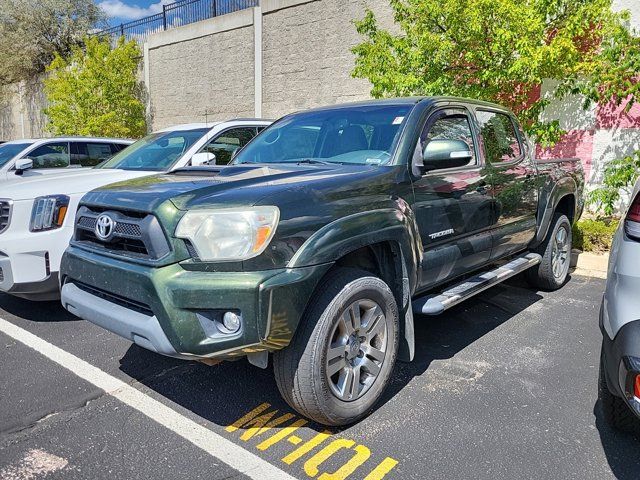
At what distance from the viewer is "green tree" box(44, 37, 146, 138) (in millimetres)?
15633

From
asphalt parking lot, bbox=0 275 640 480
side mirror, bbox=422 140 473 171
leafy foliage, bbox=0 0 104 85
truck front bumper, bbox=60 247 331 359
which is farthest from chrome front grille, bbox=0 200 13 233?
leafy foliage, bbox=0 0 104 85

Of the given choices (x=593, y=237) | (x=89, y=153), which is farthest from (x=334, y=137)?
(x=89, y=153)

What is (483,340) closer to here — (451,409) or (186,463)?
(451,409)

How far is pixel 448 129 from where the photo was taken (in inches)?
160

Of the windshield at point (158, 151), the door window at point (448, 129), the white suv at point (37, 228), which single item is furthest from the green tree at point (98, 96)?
the door window at point (448, 129)

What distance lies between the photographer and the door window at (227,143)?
609 cm

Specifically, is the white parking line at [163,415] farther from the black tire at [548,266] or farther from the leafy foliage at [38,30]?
the leafy foliage at [38,30]

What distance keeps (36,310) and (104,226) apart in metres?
2.64

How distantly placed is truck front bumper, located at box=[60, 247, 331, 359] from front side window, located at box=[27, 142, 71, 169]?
19.6ft

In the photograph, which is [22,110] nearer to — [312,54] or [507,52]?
[312,54]

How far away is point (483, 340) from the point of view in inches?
170

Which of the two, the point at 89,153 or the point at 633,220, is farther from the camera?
the point at 89,153

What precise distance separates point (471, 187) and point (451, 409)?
1682mm

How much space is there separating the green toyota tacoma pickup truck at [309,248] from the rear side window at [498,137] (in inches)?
7.1
